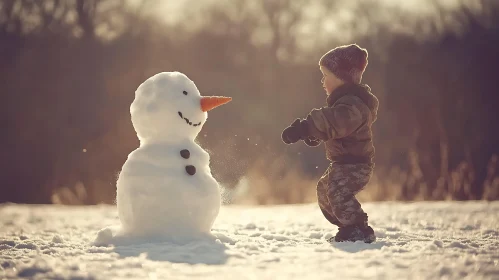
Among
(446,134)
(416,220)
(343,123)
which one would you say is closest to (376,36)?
(446,134)

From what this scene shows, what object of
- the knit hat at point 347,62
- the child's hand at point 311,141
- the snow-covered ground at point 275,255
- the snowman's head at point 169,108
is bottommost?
the snow-covered ground at point 275,255

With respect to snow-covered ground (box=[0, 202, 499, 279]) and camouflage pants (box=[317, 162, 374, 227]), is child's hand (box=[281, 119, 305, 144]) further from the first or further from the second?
snow-covered ground (box=[0, 202, 499, 279])

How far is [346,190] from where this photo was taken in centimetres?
362

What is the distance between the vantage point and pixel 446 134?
10438mm

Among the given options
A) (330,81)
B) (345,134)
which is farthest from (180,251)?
(330,81)

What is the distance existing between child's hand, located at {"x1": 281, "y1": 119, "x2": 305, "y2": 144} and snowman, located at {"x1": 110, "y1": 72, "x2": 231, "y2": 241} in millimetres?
550

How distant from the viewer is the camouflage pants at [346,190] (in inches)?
141

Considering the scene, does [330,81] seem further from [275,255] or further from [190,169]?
[275,255]

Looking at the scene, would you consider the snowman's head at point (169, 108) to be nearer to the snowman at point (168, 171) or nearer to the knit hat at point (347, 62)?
the snowman at point (168, 171)

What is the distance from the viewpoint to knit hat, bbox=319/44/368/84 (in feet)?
12.4

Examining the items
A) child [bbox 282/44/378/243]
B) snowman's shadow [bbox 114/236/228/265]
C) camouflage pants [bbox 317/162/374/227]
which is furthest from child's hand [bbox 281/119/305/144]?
snowman's shadow [bbox 114/236/228/265]

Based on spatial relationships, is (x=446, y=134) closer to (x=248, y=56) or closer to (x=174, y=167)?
(x=248, y=56)

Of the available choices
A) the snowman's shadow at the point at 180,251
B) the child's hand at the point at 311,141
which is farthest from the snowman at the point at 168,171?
the child's hand at the point at 311,141

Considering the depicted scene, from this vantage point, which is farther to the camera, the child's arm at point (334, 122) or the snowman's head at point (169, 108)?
the snowman's head at point (169, 108)
